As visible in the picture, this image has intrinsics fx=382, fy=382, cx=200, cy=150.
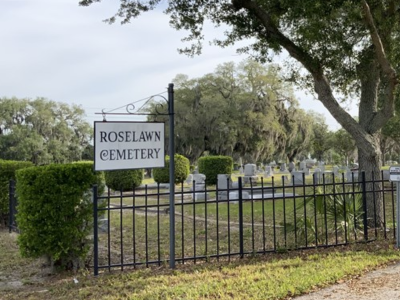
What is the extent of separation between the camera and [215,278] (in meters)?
4.85

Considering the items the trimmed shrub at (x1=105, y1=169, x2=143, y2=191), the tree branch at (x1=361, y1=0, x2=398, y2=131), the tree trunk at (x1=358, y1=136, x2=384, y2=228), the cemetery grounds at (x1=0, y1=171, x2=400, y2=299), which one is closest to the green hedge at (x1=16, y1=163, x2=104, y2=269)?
the cemetery grounds at (x1=0, y1=171, x2=400, y2=299)

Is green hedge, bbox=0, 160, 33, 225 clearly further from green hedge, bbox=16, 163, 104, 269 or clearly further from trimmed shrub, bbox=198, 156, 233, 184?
trimmed shrub, bbox=198, 156, 233, 184

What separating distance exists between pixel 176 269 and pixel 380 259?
2.91 meters

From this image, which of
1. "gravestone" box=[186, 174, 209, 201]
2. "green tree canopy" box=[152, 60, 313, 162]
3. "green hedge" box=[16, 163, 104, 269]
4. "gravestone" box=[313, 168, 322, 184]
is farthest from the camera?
"green tree canopy" box=[152, 60, 313, 162]

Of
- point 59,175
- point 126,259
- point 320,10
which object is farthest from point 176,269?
point 320,10

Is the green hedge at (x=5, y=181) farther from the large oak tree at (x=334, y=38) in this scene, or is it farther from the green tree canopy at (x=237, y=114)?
the green tree canopy at (x=237, y=114)

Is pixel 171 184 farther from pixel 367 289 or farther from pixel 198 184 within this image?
pixel 198 184

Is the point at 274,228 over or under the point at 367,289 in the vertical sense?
over

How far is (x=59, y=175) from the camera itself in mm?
5496

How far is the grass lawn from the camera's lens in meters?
4.28

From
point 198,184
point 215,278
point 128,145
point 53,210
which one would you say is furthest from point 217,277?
point 198,184

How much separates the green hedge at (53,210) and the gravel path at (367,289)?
3.31 m

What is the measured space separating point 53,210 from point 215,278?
2.48 m

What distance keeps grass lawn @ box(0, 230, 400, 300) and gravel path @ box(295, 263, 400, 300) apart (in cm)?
14
